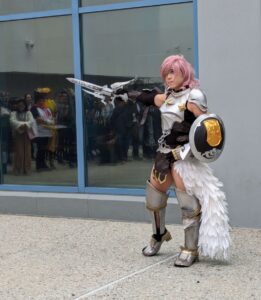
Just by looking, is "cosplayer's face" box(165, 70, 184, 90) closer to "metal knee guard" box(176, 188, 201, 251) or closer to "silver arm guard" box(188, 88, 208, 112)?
"silver arm guard" box(188, 88, 208, 112)

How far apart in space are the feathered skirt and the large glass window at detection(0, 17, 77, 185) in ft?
9.73

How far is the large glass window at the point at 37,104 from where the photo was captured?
7980mm

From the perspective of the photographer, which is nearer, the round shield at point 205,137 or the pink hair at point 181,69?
the round shield at point 205,137

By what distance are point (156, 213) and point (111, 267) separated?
0.62 metres

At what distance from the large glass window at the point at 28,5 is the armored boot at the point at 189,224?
11.8 ft

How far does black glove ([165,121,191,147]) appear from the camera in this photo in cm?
524

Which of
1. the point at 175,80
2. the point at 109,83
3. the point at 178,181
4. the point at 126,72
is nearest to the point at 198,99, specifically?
the point at 175,80

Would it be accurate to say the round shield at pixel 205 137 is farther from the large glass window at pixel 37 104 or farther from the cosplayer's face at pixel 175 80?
the large glass window at pixel 37 104

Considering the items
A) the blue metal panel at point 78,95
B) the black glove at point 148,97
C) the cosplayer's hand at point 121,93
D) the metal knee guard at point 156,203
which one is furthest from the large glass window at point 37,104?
the metal knee guard at point 156,203

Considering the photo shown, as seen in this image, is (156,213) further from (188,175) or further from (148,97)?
(148,97)

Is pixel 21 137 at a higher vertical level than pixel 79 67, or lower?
lower

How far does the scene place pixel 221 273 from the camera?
5141mm

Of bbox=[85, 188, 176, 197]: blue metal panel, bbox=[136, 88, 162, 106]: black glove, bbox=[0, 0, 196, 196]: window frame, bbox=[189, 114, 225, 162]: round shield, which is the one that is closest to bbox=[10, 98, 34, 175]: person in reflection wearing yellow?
bbox=[0, 0, 196, 196]: window frame

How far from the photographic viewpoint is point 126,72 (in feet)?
24.9
